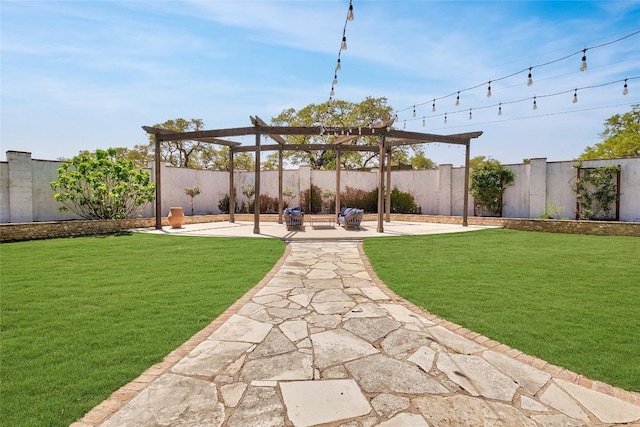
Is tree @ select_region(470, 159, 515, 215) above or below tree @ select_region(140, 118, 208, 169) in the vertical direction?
below

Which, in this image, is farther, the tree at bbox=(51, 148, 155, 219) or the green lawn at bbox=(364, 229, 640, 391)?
the tree at bbox=(51, 148, 155, 219)

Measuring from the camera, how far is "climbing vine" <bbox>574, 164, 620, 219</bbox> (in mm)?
12445

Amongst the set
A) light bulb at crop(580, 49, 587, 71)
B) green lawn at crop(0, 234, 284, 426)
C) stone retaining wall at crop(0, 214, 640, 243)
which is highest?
light bulb at crop(580, 49, 587, 71)

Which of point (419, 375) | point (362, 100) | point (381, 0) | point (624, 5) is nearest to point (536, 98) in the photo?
point (624, 5)

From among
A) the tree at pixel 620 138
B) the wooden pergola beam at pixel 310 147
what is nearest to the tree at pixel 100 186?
the wooden pergola beam at pixel 310 147

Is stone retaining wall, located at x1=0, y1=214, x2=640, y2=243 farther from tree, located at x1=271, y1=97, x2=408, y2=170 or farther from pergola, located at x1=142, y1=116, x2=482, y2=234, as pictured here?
tree, located at x1=271, y1=97, x2=408, y2=170

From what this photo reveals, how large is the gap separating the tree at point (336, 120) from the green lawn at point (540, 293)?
48.7 feet

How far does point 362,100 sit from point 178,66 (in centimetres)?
1587

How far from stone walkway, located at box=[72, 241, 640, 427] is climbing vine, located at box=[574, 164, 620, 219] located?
13.1m

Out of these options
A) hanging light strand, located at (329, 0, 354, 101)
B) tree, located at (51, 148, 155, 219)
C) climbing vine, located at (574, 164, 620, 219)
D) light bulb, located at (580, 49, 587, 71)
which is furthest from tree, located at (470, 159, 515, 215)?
tree, located at (51, 148, 155, 219)

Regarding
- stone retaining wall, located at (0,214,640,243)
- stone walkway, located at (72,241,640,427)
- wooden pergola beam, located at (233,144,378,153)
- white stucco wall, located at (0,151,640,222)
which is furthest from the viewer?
wooden pergola beam, located at (233,144,378,153)

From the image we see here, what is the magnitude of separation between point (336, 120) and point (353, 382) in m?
22.2

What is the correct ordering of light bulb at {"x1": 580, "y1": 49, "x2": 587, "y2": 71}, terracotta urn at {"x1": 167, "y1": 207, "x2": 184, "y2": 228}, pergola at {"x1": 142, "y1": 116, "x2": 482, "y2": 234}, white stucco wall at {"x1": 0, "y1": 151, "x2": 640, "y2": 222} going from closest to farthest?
light bulb at {"x1": 580, "y1": 49, "x2": 587, "y2": 71} < pergola at {"x1": 142, "y1": 116, "x2": 482, "y2": 234} < white stucco wall at {"x1": 0, "y1": 151, "x2": 640, "y2": 222} < terracotta urn at {"x1": 167, "y1": 207, "x2": 184, "y2": 228}

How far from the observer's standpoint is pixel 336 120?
76.1ft
